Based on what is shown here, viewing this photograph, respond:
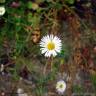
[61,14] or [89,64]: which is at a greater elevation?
[61,14]

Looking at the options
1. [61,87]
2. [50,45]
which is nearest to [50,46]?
[50,45]

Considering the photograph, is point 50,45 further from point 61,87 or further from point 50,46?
point 61,87

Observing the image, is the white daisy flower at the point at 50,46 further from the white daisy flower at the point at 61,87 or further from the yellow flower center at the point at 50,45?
the white daisy flower at the point at 61,87

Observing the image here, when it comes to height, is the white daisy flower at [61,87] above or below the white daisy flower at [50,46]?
below

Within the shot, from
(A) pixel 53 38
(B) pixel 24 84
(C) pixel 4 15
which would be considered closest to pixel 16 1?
(C) pixel 4 15

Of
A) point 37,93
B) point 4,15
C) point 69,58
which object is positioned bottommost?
point 37,93

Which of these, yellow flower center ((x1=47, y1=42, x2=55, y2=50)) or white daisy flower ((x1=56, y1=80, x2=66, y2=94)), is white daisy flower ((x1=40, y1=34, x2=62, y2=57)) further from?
white daisy flower ((x1=56, y1=80, x2=66, y2=94))

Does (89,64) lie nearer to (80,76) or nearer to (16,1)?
(80,76)

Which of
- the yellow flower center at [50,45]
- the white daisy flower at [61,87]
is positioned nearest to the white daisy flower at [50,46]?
the yellow flower center at [50,45]
